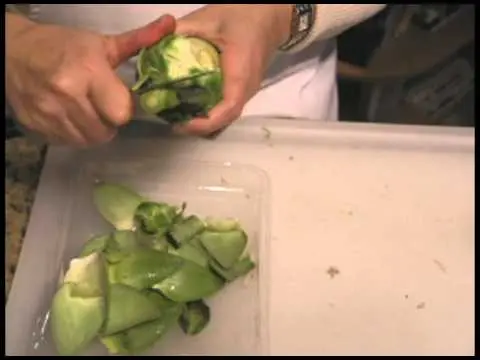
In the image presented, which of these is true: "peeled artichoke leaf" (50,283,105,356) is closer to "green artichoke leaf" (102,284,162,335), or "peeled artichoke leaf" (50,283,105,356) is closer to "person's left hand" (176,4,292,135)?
"green artichoke leaf" (102,284,162,335)

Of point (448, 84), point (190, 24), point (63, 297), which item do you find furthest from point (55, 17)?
point (448, 84)

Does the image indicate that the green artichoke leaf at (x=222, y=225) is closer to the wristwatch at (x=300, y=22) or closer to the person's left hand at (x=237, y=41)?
the person's left hand at (x=237, y=41)

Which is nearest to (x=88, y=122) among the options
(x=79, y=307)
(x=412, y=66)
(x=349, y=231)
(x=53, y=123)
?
(x=53, y=123)

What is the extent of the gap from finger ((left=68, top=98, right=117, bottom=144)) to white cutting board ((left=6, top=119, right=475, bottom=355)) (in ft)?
0.36

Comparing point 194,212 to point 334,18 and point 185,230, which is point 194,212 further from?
point 334,18

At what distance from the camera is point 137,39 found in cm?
65

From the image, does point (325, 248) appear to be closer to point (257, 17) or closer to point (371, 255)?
point (371, 255)

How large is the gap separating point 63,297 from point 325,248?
23 centimetres

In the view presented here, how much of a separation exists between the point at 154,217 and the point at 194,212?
8cm

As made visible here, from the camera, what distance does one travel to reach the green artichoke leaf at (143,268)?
24.8 inches

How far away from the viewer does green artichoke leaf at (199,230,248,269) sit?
68 cm

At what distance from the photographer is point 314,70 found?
2.96 ft

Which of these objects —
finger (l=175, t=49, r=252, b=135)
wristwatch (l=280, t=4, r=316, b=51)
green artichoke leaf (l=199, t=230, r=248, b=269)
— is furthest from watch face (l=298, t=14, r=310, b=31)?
green artichoke leaf (l=199, t=230, r=248, b=269)

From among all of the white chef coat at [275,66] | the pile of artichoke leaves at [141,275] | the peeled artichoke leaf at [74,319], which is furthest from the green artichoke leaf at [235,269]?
the white chef coat at [275,66]
